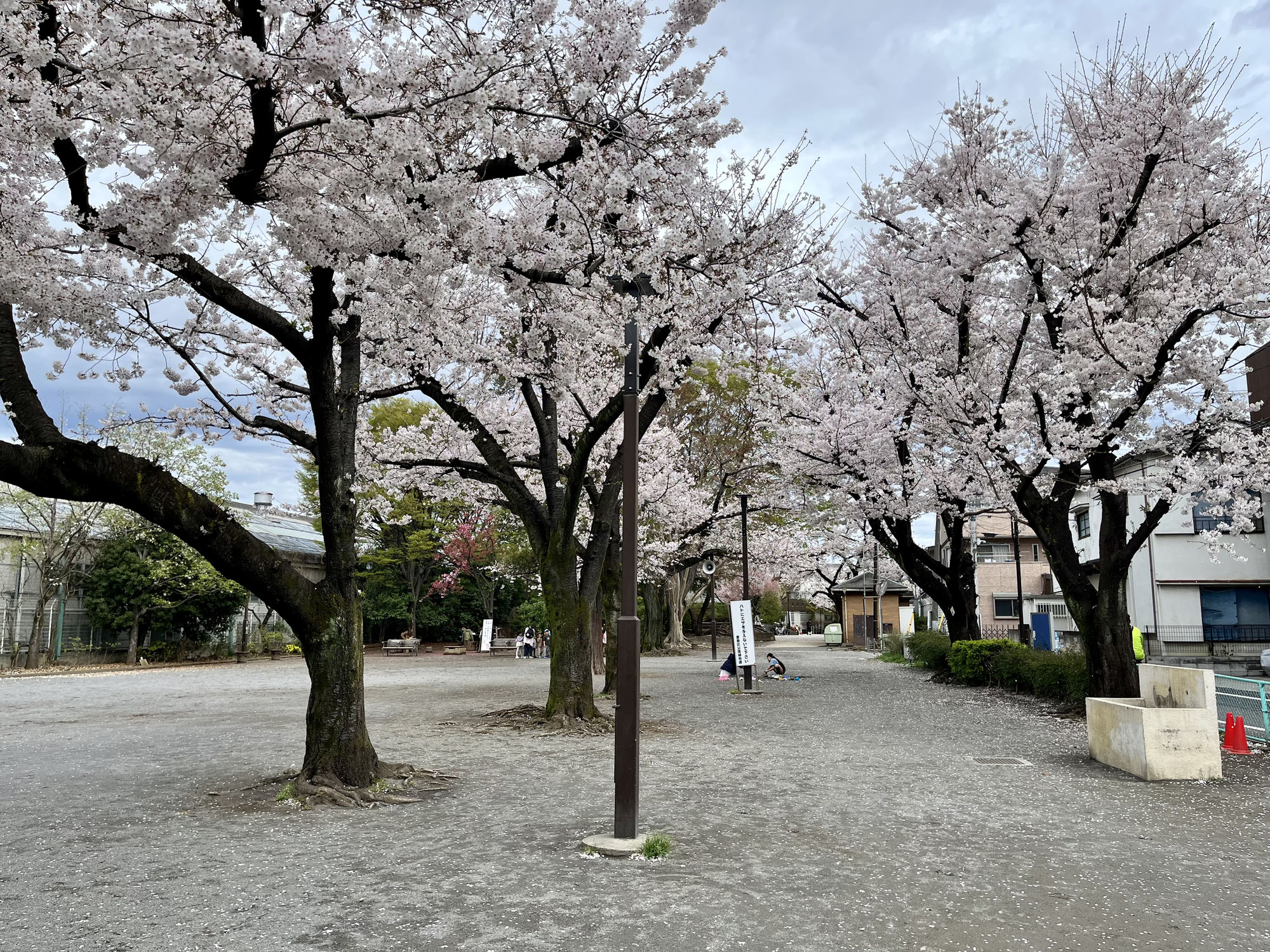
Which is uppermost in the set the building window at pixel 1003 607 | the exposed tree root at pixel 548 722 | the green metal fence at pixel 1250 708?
the building window at pixel 1003 607

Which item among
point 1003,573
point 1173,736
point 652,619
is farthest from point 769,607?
point 1173,736

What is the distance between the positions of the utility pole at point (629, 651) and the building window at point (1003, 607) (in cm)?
4611

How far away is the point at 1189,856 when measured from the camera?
6309 mm

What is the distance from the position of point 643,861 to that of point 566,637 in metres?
7.76

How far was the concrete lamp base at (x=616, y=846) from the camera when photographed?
627 cm

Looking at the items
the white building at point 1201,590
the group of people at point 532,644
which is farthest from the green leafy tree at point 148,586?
the white building at point 1201,590

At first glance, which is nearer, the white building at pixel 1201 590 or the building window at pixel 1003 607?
the white building at pixel 1201 590

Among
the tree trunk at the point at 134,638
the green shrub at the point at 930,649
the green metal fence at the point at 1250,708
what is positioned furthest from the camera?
the tree trunk at the point at 134,638

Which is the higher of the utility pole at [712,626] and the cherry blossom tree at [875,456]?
the cherry blossom tree at [875,456]

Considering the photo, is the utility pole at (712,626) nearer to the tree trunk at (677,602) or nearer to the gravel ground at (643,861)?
the tree trunk at (677,602)

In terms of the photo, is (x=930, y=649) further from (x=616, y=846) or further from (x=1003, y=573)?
(x=1003, y=573)

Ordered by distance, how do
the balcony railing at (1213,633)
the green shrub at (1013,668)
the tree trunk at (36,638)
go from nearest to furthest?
the green shrub at (1013,668) < the tree trunk at (36,638) < the balcony railing at (1213,633)

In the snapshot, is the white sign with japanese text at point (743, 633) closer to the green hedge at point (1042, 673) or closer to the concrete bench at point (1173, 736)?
the green hedge at point (1042, 673)

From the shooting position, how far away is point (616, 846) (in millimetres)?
6312
